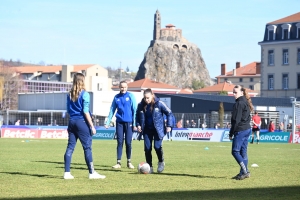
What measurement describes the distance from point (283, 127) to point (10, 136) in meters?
20.6

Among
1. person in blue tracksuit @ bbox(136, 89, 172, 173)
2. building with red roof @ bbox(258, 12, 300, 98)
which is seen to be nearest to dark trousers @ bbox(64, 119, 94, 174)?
person in blue tracksuit @ bbox(136, 89, 172, 173)

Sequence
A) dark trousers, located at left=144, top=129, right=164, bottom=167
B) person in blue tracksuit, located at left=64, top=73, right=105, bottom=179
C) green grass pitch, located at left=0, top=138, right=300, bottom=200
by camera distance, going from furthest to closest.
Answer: dark trousers, located at left=144, top=129, right=164, bottom=167 → person in blue tracksuit, located at left=64, top=73, right=105, bottom=179 → green grass pitch, located at left=0, top=138, right=300, bottom=200

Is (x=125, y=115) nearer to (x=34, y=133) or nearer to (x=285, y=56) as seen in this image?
(x=34, y=133)

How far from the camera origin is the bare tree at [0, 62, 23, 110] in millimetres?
130375

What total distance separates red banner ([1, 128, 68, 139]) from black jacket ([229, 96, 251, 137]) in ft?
123

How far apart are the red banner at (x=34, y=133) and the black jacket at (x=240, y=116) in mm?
37408

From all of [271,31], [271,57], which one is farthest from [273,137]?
[271,31]

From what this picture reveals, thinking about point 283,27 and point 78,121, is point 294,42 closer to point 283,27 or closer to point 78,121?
point 283,27

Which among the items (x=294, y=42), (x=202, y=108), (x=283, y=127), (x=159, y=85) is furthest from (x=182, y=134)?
(x=159, y=85)

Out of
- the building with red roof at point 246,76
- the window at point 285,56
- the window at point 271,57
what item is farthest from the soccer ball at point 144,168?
the building with red roof at point 246,76

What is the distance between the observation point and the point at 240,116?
14.6 meters

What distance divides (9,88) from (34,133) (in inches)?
3380

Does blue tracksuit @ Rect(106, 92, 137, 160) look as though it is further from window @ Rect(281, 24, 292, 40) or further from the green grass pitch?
window @ Rect(281, 24, 292, 40)

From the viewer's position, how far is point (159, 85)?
160 metres
